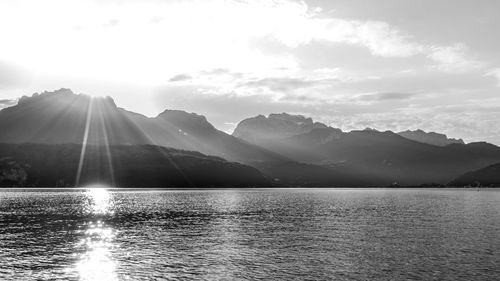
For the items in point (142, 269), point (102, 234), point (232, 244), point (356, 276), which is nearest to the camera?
point (356, 276)

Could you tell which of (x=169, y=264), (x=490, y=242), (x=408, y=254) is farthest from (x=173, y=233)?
(x=490, y=242)

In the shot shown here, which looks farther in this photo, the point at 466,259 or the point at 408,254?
the point at 408,254

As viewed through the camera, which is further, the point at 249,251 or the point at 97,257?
the point at 249,251

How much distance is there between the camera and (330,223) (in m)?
→ 130

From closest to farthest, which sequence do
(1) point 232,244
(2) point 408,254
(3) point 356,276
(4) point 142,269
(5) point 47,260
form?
1. (3) point 356,276
2. (4) point 142,269
3. (5) point 47,260
4. (2) point 408,254
5. (1) point 232,244

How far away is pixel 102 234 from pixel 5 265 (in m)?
39.9

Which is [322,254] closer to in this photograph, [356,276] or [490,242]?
[356,276]

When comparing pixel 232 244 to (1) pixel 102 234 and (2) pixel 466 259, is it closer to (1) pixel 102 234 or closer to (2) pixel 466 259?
(1) pixel 102 234

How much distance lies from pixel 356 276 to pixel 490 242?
48.1m

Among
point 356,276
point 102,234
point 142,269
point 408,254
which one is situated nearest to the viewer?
point 356,276

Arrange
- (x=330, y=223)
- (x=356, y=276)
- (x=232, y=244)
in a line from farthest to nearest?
1. (x=330, y=223)
2. (x=232, y=244)
3. (x=356, y=276)

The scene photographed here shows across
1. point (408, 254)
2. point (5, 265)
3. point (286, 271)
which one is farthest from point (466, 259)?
point (5, 265)

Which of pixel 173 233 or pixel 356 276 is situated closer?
pixel 356 276

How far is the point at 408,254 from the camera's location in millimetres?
75438
